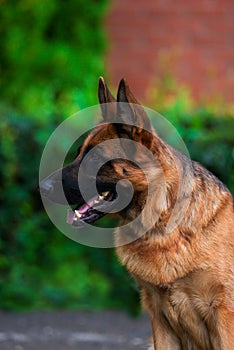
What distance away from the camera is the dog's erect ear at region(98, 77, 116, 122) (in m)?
5.19

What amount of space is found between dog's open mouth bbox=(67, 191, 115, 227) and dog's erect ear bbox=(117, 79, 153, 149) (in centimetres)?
40

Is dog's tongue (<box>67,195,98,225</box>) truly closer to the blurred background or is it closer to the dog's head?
the dog's head

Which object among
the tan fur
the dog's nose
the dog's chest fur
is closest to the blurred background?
the dog's chest fur

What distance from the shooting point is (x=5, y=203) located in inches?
344

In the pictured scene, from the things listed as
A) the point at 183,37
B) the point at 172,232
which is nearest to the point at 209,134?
the point at 172,232

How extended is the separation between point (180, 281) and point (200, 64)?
23.6ft

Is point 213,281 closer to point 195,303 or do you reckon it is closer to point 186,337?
point 195,303

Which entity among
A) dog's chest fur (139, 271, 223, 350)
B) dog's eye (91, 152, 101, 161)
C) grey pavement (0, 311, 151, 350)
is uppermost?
dog's eye (91, 152, 101, 161)

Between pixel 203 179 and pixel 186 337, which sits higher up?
pixel 203 179

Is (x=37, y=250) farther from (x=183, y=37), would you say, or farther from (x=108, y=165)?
(x=183, y=37)

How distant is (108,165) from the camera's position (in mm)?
5184

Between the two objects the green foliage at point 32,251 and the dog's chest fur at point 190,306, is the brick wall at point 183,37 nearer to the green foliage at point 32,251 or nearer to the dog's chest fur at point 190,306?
the green foliage at point 32,251

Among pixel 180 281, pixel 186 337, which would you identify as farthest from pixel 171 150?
pixel 186 337

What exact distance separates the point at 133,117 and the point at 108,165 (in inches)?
13.9
